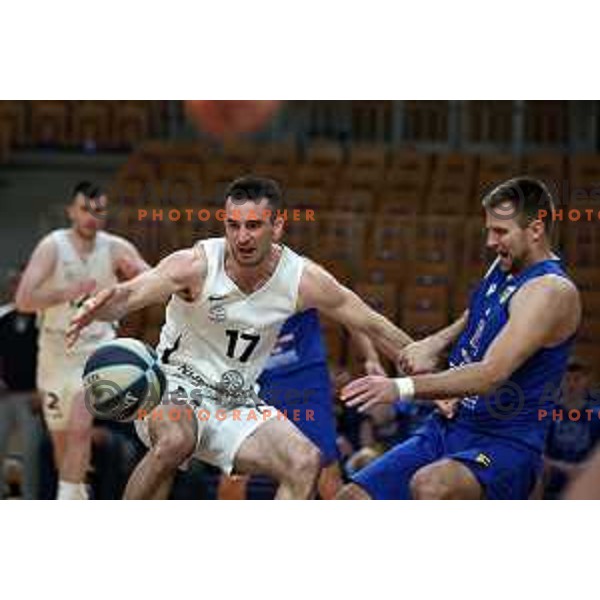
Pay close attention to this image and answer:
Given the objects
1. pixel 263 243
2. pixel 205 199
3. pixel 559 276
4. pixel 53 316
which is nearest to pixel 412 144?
pixel 205 199

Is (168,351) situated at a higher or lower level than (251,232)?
lower

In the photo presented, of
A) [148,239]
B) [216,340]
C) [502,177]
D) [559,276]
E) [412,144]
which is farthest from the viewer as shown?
[412,144]

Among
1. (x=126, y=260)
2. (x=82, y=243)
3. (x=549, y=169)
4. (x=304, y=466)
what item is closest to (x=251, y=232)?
(x=304, y=466)

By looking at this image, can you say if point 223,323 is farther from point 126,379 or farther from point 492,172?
point 492,172

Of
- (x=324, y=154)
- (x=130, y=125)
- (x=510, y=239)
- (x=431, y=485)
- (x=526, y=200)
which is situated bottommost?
(x=431, y=485)

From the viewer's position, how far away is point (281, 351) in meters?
6.28

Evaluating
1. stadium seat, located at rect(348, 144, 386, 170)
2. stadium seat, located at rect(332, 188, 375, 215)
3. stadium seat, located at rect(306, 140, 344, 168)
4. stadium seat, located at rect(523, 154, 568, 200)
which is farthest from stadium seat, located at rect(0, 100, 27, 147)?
stadium seat, located at rect(523, 154, 568, 200)

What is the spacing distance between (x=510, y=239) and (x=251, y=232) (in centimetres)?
111

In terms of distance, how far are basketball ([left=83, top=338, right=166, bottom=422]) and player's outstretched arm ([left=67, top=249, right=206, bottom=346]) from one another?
0.16 meters

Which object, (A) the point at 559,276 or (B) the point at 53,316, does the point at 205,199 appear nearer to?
(B) the point at 53,316

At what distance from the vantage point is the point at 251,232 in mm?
6070

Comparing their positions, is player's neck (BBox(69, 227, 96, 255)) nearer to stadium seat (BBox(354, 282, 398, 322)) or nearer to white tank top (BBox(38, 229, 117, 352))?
white tank top (BBox(38, 229, 117, 352))

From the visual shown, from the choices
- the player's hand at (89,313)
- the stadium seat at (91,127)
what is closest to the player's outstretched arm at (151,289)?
the player's hand at (89,313)
